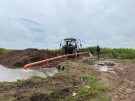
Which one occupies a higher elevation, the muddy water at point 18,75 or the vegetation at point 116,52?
the vegetation at point 116,52

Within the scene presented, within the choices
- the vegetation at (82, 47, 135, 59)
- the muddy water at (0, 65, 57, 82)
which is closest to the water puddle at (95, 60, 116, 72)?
the muddy water at (0, 65, 57, 82)

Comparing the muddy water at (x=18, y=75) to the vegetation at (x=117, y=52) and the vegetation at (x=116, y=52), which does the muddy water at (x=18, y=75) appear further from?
the vegetation at (x=117, y=52)

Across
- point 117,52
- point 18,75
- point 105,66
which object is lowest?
point 18,75

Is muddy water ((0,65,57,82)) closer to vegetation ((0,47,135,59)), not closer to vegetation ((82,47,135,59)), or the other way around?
vegetation ((0,47,135,59))

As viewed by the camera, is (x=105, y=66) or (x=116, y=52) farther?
(x=116, y=52)

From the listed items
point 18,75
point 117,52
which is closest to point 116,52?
point 117,52

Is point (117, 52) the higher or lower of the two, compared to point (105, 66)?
higher

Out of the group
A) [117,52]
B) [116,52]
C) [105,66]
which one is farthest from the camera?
[117,52]

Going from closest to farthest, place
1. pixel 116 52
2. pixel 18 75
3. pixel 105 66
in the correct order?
pixel 18 75
pixel 105 66
pixel 116 52

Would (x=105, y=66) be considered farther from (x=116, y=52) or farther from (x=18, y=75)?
(x=116, y=52)

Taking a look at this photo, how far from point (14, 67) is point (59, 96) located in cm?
1512

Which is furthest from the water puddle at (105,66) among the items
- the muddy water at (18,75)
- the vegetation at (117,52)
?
the vegetation at (117,52)

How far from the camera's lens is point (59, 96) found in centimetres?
1027

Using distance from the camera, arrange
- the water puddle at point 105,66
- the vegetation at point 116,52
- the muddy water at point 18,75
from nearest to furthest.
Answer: the muddy water at point 18,75 < the water puddle at point 105,66 < the vegetation at point 116,52
